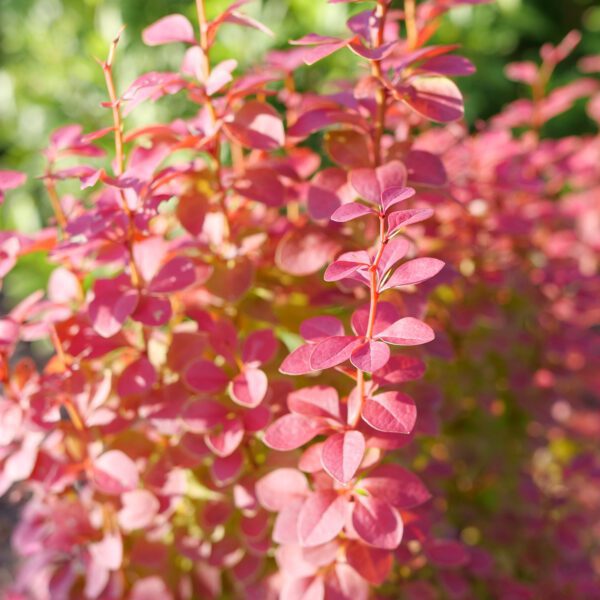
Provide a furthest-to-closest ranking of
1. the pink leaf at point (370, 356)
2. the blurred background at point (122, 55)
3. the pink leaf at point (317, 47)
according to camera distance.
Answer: the blurred background at point (122, 55) < the pink leaf at point (317, 47) < the pink leaf at point (370, 356)

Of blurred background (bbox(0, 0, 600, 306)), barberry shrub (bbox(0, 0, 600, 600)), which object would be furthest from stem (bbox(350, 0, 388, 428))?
blurred background (bbox(0, 0, 600, 306))

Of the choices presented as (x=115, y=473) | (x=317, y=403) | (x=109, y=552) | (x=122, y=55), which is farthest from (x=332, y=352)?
(x=122, y=55)

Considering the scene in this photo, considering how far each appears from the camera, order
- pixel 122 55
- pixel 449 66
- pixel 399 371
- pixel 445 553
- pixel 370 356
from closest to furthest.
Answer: pixel 370 356 → pixel 399 371 → pixel 449 66 → pixel 445 553 → pixel 122 55

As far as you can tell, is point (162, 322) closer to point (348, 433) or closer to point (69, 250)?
point (69, 250)

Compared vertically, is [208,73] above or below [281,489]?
above

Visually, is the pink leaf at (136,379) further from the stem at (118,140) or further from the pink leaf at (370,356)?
the pink leaf at (370,356)

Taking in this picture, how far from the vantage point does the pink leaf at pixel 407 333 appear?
728 millimetres

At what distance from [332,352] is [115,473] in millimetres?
381

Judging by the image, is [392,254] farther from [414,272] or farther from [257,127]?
[257,127]

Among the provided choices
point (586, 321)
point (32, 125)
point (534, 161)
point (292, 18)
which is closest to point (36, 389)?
point (534, 161)

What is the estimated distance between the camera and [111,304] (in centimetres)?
91

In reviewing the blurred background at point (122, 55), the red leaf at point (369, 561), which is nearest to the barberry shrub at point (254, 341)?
the red leaf at point (369, 561)

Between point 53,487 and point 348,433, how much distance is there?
1.43ft

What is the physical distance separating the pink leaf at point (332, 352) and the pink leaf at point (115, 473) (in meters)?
0.35
